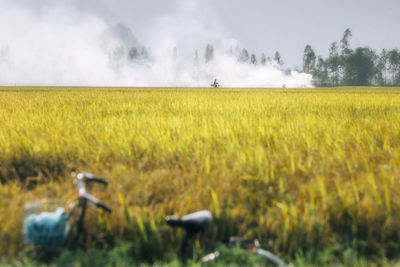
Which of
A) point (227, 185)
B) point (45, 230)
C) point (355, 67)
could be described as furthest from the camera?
point (355, 67)

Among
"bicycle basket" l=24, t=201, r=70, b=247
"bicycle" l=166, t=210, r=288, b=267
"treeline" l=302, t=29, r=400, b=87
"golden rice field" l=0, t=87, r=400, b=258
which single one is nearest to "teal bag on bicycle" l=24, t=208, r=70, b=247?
"bicycle basket" l=24, t=201, r=70, b=247

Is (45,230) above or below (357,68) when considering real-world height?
below

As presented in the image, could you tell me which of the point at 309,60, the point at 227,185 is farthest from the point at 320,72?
the point at 227,185

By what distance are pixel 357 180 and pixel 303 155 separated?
644 millimetres

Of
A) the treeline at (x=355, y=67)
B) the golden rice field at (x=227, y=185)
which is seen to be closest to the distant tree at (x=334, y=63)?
the treeline at (x=355, y=67)

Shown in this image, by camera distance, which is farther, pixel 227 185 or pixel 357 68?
pixel 357 68

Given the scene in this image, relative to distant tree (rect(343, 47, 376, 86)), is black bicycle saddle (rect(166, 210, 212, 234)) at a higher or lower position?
lower

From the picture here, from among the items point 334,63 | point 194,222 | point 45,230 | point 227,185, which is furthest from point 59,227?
point 334,63

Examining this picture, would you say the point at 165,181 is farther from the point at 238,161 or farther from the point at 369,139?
the point at 369,139

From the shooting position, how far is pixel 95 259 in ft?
5.28

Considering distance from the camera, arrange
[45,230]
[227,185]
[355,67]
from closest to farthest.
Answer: [45,230]
[227,185]
[355,67]

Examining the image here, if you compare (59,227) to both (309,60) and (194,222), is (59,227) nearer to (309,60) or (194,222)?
(194,222)

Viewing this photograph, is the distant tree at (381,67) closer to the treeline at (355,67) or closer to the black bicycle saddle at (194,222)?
the treeline at (355,67)

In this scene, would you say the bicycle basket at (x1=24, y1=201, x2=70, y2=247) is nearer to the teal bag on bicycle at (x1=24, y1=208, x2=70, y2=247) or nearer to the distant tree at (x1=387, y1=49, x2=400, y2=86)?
the teal bag on bicycle at (x1=24, y1=208, x2=70, y2=247)
